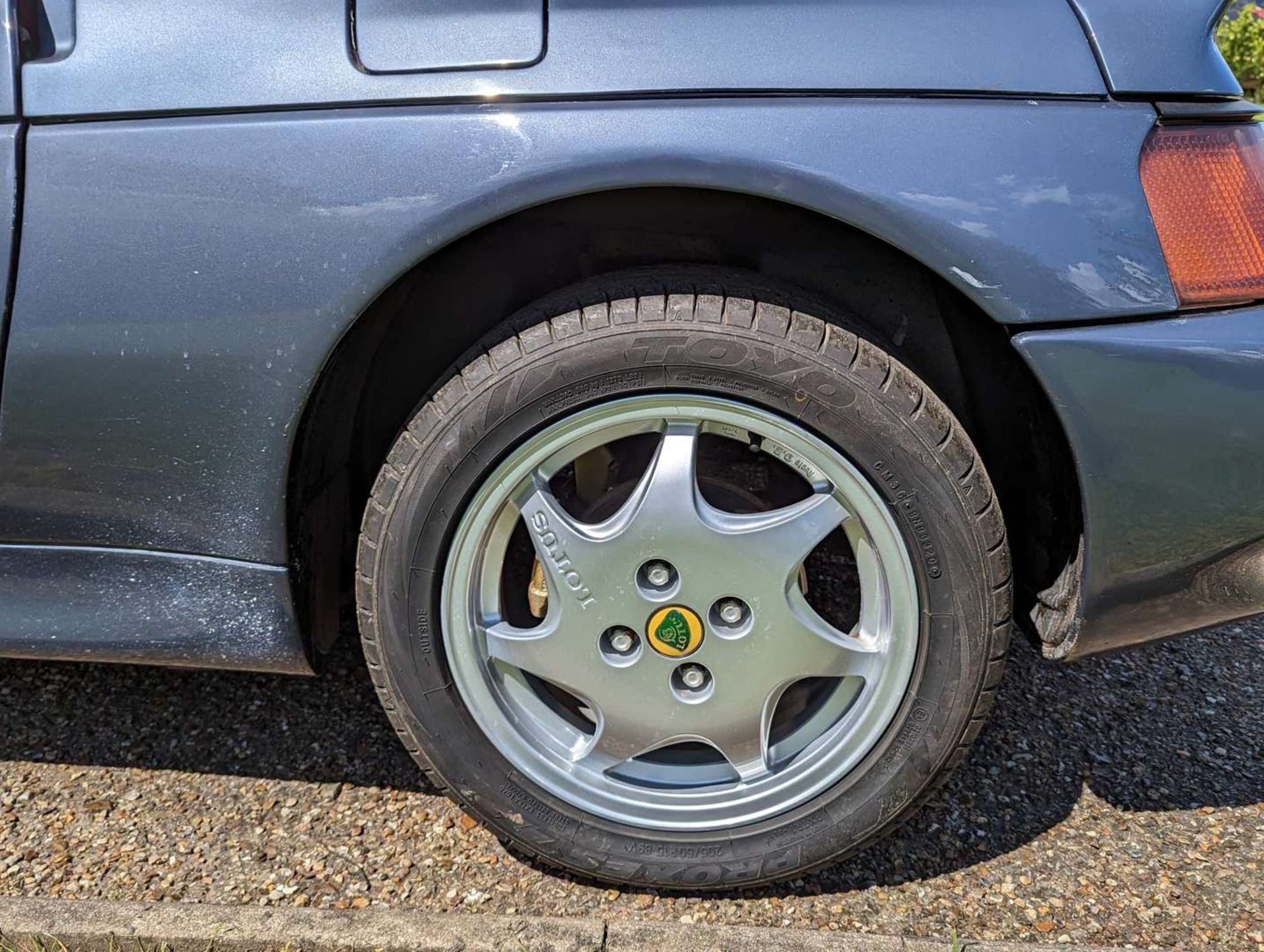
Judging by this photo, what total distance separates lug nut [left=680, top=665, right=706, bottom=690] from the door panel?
0.97 meters

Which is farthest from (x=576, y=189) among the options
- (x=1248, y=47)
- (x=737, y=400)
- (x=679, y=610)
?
(x=1248, y=47)

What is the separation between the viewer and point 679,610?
166 cm

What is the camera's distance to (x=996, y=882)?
1833mm

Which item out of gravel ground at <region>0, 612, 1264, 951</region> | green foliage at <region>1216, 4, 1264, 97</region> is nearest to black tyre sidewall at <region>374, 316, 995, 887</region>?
gravel ground at <region>0, 612, 1264, 951</region>

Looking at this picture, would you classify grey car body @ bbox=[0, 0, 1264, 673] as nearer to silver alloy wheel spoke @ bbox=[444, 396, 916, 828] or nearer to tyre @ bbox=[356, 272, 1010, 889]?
tyre @ bbox=[356, 272, 1010, 889]

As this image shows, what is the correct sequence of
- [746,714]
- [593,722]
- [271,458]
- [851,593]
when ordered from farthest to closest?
[851,593]
[593,722]
[746,714]
[271,458]

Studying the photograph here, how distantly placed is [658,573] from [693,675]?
7.7 inches

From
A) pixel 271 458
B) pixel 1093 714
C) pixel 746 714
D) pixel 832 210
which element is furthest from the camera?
pixel 1093 714

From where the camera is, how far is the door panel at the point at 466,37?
1.47m

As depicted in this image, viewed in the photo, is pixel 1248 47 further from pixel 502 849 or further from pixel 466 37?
pixel 502 849

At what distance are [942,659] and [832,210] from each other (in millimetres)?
736

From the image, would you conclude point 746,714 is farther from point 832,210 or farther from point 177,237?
point 177,237

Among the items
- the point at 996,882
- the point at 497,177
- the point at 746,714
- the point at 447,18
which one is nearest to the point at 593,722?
the point at 746,714

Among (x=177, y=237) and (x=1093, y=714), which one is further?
(x=1093, y=714)
